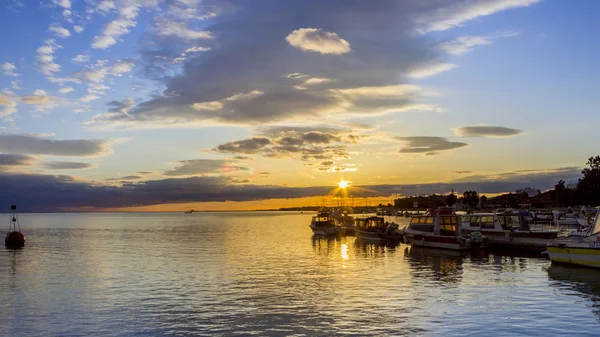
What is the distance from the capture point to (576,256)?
45500 mm

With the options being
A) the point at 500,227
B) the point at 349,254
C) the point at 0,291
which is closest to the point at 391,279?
the point at 349,254

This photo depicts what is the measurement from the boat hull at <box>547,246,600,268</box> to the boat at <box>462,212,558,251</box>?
57.4 ft

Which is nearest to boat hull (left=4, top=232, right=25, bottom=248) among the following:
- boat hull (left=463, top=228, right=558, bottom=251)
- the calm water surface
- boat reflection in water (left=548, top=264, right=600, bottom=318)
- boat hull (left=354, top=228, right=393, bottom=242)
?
the calm water surface

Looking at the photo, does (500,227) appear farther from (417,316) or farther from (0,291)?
(0,291)

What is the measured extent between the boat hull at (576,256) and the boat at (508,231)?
57.4ft

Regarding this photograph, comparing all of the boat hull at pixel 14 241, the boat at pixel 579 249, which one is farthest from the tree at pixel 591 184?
the boat hull at pixel 14 241

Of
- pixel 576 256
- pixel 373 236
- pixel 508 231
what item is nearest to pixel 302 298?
pixel 576 256

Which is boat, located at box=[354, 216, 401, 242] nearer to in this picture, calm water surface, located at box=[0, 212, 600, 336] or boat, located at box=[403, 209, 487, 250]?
boat, located at box=[403, 209, 487, 250]

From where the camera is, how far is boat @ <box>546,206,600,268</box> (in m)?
43.8

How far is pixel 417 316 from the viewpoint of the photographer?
1067 inches

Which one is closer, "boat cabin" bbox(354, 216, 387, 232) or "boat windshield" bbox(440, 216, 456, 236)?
"boat windshield" bbox(440, 216, 456, 236)

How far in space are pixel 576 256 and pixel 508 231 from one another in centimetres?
2386

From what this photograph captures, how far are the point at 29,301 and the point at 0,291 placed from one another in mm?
6653

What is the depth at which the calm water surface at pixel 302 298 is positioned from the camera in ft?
83.3
